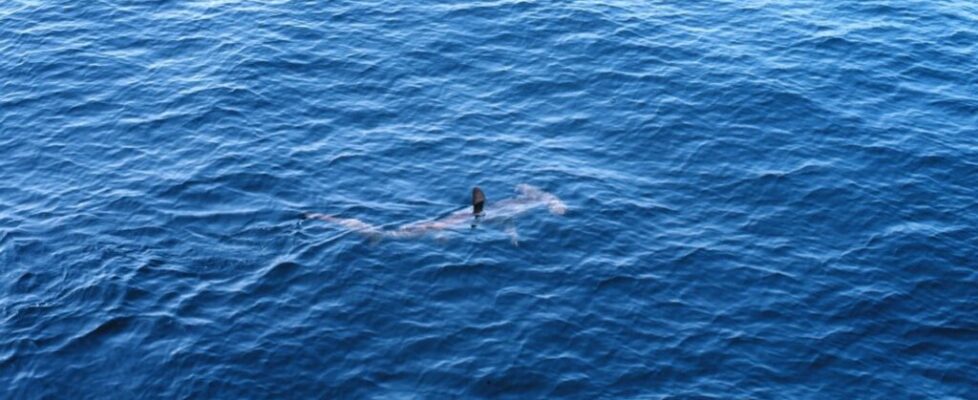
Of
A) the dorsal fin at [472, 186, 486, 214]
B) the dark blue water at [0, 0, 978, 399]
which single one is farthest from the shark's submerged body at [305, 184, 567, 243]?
the dark blue water at [0, 0, 978, 399]

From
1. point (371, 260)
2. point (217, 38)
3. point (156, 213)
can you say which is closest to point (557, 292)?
point (371, 260)

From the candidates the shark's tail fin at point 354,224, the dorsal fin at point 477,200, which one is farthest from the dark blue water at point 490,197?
the dorsal fin at point 477,200

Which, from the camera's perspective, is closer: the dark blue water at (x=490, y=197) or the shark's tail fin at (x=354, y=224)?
the dark blue water at (x=490, y=197)

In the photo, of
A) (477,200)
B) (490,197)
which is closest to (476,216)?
(477,200)

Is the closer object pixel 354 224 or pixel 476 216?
pixel 354 224

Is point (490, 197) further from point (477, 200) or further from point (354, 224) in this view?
point (354, 224)

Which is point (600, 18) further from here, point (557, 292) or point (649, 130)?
point (557, 292)

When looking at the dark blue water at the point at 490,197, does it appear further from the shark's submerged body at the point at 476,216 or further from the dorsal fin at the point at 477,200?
the dorsal fin at the point at 477,200
